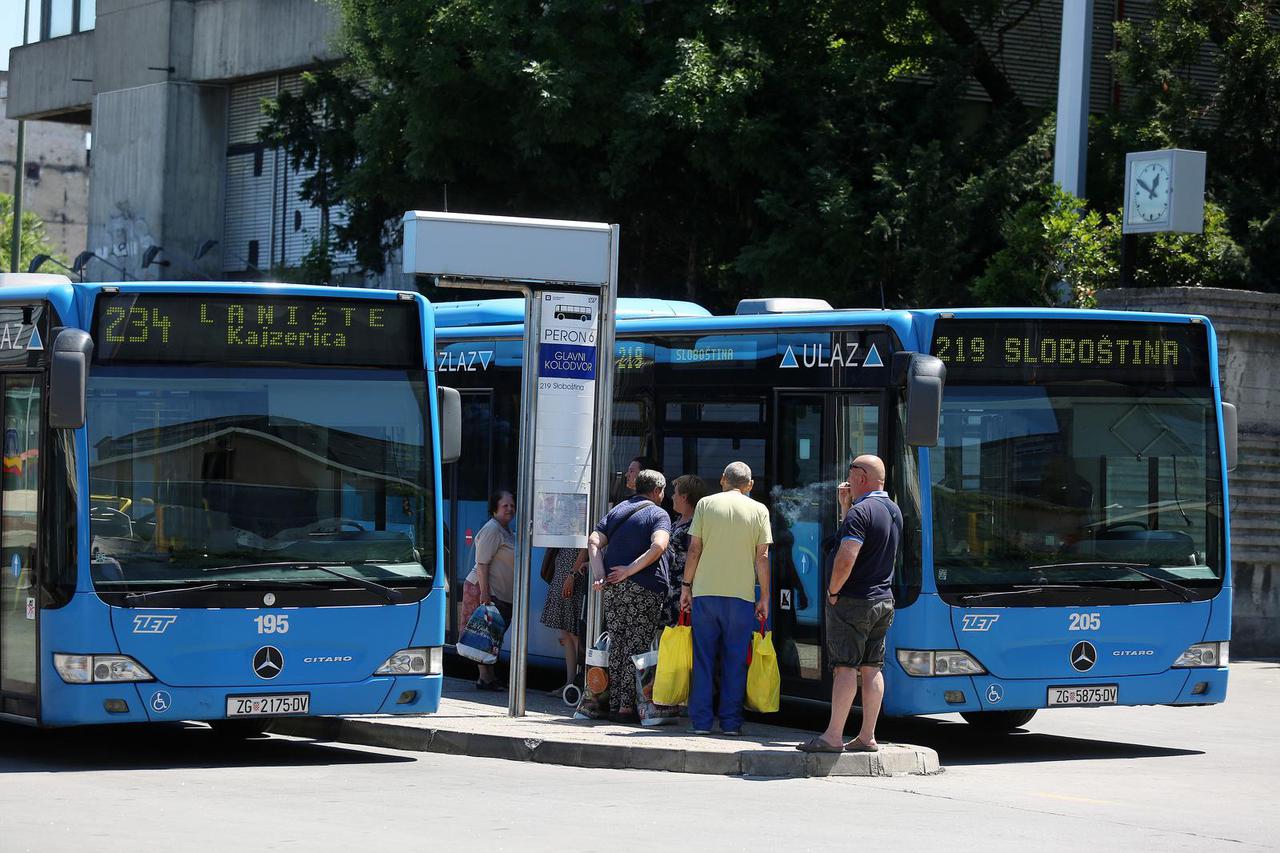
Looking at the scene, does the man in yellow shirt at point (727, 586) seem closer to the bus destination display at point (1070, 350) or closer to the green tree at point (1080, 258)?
the bus destination display at point (1070, 350)

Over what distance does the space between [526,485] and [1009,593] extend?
3.13 meters

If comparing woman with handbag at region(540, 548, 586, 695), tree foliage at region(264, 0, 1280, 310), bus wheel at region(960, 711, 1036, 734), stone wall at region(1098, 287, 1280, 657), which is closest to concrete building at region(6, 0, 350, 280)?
tree foliage at region(264, 0, 1280, 310)

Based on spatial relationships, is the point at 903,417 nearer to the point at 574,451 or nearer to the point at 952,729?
the point at 574,451

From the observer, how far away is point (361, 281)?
29688 millimetres

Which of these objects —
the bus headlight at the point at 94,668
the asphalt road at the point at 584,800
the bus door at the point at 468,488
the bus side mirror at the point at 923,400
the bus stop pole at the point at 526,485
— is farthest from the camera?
the bus door at the point at 468,488

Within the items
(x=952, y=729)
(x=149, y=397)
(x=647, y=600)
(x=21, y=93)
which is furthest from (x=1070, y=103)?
(x=21, y=93)

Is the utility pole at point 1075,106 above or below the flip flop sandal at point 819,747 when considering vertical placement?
above

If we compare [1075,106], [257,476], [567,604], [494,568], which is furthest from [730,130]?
[257,476]

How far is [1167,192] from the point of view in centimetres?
1903

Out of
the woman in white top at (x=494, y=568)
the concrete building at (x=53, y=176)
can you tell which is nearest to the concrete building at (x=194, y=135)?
the woman in white top at (x=494, y=568)

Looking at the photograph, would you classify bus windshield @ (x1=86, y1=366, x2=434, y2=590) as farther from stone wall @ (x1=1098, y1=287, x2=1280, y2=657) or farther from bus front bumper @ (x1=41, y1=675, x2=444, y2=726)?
stone wall @ (x1=1098, y1=287, x2=1280, y2=657)

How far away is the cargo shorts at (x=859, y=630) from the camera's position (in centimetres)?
1070

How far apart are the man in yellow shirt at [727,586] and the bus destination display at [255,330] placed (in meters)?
2.03

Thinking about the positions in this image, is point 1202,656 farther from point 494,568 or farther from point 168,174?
point 168,174
